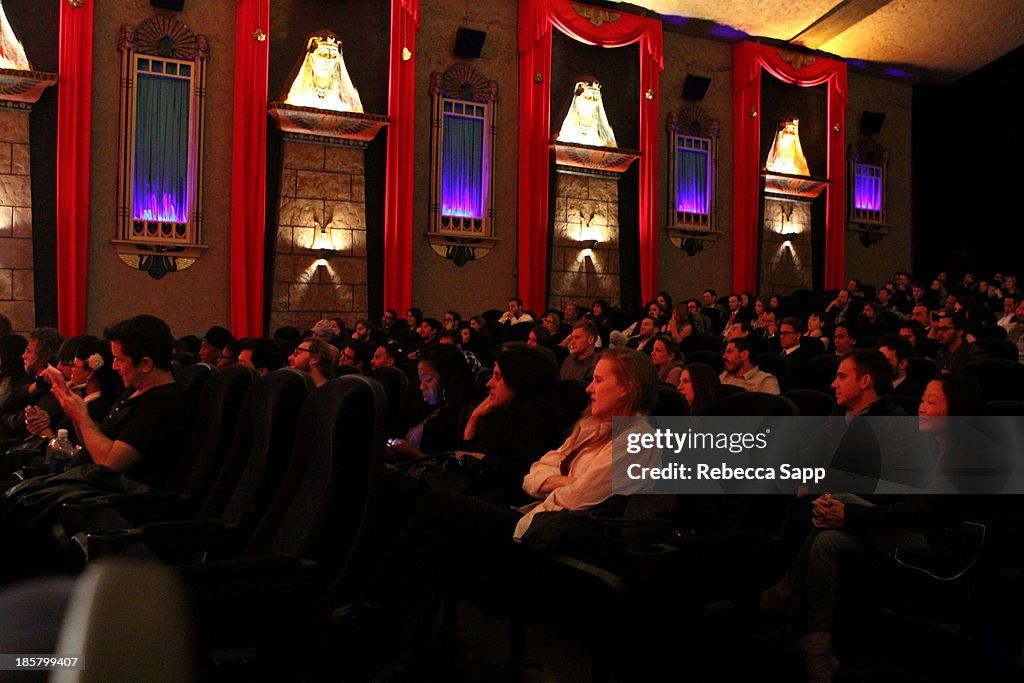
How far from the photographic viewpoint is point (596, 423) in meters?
2.84

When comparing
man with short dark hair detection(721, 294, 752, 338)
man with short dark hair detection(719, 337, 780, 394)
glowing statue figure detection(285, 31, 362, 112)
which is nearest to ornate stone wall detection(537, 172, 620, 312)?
man with short dark hair detection(721, 294, 752, 338)

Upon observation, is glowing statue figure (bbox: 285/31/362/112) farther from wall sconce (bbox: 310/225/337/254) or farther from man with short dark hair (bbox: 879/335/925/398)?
man with short dark hair (bbox: 879/335/925/398)

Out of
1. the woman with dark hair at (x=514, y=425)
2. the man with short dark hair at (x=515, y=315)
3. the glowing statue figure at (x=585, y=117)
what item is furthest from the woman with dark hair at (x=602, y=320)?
the woman with dark hair at (x=514, y=425)

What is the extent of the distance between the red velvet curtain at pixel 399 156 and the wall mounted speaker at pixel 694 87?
15.4 ft

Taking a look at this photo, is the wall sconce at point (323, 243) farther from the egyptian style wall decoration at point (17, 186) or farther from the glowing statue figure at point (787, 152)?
the glowing statue figure at point (787, 152)

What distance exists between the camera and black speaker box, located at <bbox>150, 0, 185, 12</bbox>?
10719 mm

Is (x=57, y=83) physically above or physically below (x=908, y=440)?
above

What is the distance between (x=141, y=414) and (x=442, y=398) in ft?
5.29

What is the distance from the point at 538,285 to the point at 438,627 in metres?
9.62

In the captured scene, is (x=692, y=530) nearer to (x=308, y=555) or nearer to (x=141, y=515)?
(x=308, y=555)

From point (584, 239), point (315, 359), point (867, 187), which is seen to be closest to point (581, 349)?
point (315, 359)

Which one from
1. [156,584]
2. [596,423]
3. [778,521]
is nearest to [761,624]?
[778,521]

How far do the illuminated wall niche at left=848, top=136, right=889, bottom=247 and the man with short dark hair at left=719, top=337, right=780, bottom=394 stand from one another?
12.0 metres

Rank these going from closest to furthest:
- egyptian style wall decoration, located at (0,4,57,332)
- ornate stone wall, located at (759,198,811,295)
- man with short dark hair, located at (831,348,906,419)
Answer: man with short dark hair, located at (831,348,906,419), egyptian style wall decoration, located at (0,4,57,332), ornate stone wall, located at (759,198,811,295)
